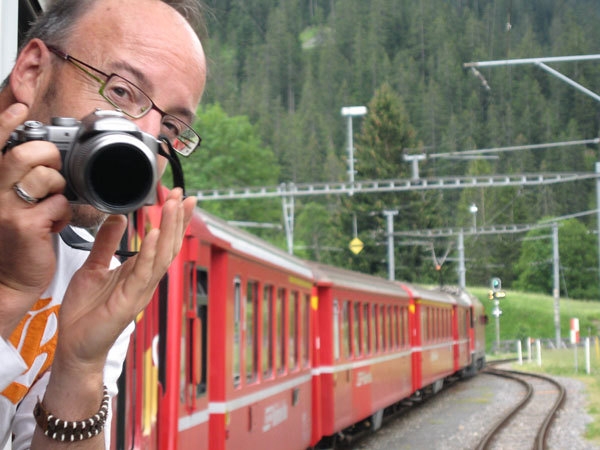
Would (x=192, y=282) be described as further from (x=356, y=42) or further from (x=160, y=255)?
(x=356, y=42)

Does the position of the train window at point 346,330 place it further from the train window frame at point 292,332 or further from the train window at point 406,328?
the train window at point 406,328

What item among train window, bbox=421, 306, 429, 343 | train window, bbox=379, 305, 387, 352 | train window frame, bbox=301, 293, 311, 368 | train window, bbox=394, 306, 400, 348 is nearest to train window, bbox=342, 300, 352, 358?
train window frame, bbox=301, 293, 311, 368

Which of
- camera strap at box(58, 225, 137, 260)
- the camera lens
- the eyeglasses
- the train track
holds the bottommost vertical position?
the train track

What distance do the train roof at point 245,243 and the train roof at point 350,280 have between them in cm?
162

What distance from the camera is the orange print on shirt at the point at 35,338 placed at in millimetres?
1723

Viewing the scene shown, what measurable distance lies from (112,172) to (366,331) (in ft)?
45.7

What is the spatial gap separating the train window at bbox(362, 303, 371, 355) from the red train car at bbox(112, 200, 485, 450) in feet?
0.05

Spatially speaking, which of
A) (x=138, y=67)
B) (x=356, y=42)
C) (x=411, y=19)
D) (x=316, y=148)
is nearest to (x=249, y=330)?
(x=138, y=67)

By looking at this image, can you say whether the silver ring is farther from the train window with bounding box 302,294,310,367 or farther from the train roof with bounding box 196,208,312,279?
the train window with bounding box 302,294,310,367

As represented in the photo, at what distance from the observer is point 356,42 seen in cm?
10275

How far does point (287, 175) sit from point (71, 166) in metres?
69.4

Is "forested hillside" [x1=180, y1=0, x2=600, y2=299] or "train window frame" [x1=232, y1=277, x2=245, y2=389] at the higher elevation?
"forested hillside" [x1=180, y1=0, x2=600, y2=299]

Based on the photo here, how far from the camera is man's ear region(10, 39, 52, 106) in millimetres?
1764

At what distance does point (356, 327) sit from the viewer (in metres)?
14.4
